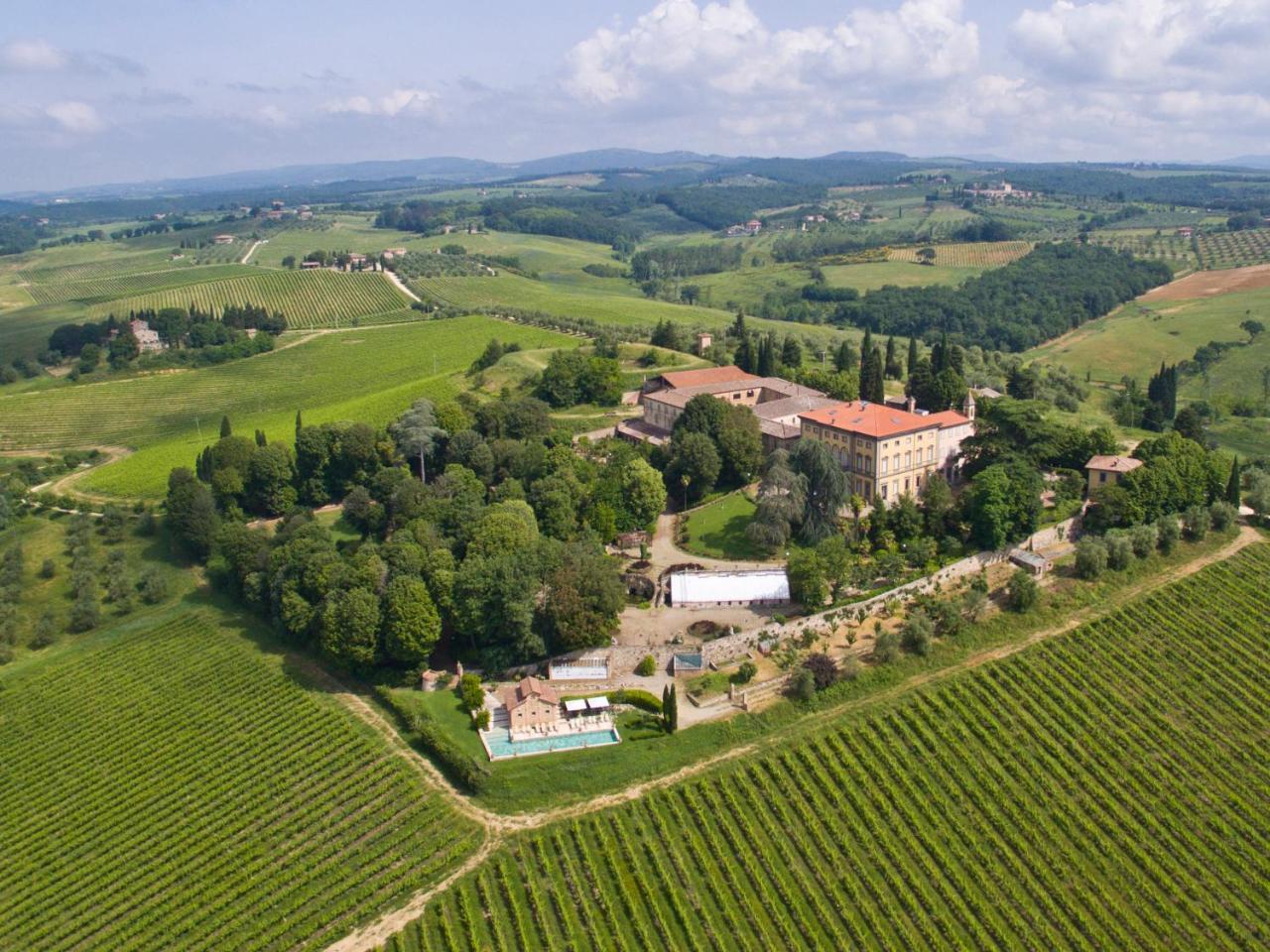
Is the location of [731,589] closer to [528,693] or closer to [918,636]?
[918,636]

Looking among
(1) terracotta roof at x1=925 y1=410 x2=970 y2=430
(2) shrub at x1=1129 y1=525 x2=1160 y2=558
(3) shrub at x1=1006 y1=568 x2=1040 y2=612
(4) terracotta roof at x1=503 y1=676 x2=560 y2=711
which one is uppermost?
(1) terracotta roof at x1=925 y1=410 x2=970 y2=430

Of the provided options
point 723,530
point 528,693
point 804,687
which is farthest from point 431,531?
point 804,687

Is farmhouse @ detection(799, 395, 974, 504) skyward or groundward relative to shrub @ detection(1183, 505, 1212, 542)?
skyward

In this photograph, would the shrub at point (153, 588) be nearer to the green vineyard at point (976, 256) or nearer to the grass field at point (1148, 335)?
the grass field at point (1148, 335)

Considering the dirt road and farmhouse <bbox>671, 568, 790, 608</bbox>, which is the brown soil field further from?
farmhouse <bbox>671, 568, 790, 608</bbox>

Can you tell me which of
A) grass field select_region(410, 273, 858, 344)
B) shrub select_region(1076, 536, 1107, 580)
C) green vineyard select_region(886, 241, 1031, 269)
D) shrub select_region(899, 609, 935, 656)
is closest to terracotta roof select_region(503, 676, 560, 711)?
shrub select_region(899, 609, 935, 656)

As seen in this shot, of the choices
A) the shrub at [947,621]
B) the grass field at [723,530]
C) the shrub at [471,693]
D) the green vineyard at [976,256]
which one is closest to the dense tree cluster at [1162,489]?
the shrub at [947,621]
